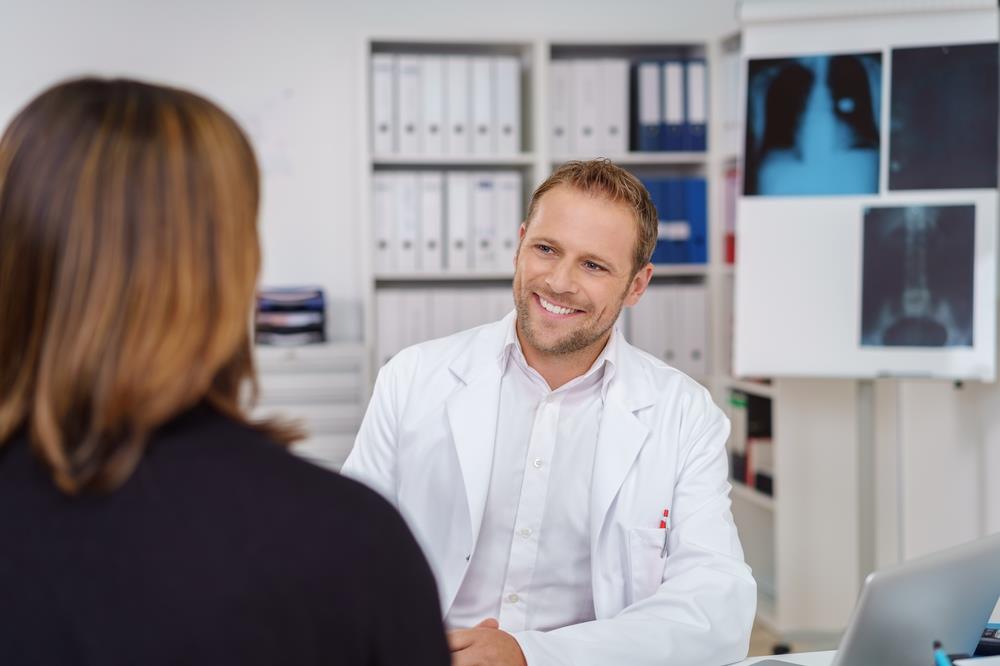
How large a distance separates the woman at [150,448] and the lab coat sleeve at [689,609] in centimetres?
61

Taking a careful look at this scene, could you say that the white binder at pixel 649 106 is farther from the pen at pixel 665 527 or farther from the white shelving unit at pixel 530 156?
the pen at pixel 665 527

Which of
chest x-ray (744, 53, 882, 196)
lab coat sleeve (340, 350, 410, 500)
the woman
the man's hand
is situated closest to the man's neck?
lab coat sleeve (340, 350, 410, 500)

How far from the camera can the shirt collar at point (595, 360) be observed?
67.7 inches

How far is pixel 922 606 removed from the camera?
1058 millimetres

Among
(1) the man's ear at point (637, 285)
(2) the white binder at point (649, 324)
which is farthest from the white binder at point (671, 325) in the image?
(1) the man's ear at point (637, 285)

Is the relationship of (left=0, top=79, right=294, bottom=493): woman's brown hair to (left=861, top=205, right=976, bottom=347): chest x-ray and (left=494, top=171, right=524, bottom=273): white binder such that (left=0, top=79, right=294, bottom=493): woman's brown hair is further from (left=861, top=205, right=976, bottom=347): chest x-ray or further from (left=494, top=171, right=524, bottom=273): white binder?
(left=494, top=171, right=524, bottom=273): white binder

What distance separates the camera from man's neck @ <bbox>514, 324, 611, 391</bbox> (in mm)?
1717

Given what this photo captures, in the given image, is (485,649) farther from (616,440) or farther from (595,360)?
(595,360)

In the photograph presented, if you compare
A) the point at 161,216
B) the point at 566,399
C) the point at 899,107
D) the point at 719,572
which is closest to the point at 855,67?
the point at 899,107

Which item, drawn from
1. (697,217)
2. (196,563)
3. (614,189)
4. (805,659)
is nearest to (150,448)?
(196,563)

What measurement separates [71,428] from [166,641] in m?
0.17

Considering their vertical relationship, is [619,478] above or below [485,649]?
above

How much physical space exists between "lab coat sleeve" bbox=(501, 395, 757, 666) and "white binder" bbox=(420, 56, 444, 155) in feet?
6.18

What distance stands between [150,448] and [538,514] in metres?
1.01
